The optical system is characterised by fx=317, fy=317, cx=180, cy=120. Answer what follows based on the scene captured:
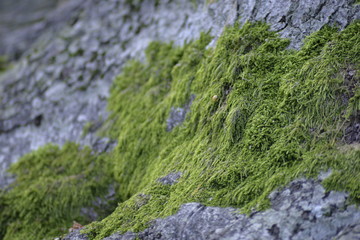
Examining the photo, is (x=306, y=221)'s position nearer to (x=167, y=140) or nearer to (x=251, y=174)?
(x=251, y=174)

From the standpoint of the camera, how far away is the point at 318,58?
3.20 metres

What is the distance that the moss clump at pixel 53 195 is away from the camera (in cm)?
441

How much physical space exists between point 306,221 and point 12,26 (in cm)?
1129

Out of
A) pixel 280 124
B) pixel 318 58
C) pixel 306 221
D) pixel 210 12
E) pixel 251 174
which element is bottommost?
pixel 306 221

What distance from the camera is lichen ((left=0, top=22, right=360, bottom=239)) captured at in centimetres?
286

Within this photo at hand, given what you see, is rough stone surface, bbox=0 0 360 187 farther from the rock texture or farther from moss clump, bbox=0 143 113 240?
the rock texture

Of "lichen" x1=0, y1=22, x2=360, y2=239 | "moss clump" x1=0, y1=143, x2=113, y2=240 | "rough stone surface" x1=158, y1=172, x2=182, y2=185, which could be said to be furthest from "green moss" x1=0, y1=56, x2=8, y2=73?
"rough stone surface" x1=158, y1=172, x2=182, y2=185

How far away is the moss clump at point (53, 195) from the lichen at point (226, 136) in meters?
0.02

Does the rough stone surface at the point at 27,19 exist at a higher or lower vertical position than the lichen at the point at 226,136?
higher

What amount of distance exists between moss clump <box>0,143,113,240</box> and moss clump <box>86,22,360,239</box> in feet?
1.67

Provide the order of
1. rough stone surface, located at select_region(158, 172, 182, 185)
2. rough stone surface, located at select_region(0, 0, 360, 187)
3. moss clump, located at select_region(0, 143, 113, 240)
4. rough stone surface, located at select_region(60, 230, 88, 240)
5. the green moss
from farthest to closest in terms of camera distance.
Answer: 1. the green moss
2. rough stone surface, located at select_region(0, 0, 360, 187)
3. moss clump, located at select_region(0, 143, 113, 240)
4. rough stone surface, located at select_region(158, 172, 182, 185)
5. rough stone surface, located at select_region(60, 230, 88, 240)

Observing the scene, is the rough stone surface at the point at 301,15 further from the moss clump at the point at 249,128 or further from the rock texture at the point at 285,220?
the rock texture at the point at 285,220

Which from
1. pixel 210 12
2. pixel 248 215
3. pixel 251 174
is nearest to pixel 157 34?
pixel 210 12

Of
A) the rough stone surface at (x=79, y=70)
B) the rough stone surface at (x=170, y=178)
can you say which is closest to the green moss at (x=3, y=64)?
the rough stone surface at (x=79, y=70)
